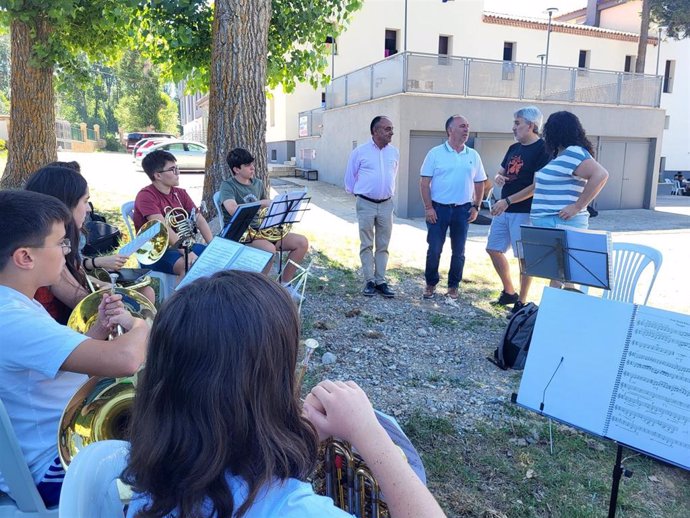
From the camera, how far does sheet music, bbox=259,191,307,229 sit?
4.38m

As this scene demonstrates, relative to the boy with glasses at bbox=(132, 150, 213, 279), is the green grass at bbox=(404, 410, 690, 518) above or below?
below

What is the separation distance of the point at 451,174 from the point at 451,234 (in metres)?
0.62

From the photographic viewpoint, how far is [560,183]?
14.3 feet

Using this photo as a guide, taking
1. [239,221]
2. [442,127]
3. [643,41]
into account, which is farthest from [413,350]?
[643,41]

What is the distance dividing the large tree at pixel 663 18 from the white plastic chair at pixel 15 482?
2312 cm

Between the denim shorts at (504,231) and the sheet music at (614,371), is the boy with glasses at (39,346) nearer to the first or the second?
the sheet music at (614,371)

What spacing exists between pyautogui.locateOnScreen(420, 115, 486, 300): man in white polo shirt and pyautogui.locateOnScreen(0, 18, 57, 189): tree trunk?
661 centimetres

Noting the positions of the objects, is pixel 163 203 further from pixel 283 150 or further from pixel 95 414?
pixel 283 150

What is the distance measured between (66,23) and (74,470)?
8920 millimetres

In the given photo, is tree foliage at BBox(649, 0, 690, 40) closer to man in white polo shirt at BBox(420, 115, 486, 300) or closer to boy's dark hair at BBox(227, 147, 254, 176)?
man in white polo shirt at BBox(420, 115, 486, 300)

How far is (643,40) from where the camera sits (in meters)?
20.3

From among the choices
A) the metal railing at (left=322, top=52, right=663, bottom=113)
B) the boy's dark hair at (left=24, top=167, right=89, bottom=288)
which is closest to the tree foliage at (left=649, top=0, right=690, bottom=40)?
the metal railing at (left=322, top=52, right=663, bottom=113)

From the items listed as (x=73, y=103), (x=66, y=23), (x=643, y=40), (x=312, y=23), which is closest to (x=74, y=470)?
(x=312, y=23)

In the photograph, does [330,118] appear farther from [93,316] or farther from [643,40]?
[93,316]
